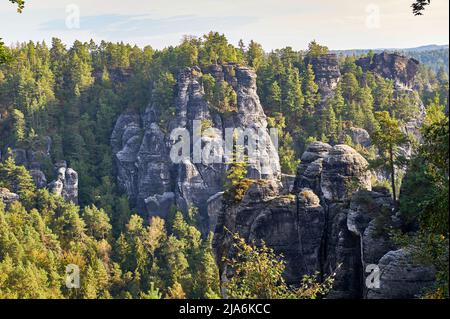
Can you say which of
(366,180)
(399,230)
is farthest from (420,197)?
(366,180)

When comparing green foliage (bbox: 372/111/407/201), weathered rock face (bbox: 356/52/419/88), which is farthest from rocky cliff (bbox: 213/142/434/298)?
weathered rock face (bbox: 356/52/419/88)

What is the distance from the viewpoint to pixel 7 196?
6097cm

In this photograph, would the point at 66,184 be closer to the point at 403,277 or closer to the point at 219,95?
the point at 219,95

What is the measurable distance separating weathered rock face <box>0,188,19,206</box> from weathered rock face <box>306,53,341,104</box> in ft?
150

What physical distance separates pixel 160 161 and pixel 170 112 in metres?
6.91

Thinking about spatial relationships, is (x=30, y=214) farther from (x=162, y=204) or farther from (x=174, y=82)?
(x=174, y=82)

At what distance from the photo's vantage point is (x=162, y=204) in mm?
71312

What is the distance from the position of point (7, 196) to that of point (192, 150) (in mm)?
23961

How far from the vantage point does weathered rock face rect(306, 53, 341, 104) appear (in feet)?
269

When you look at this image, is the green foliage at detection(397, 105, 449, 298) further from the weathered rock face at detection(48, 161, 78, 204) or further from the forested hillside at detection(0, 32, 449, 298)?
the weathered rock face at detection(48, 161, 78, 204)

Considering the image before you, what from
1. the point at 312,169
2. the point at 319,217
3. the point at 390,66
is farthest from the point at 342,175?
the point at 390,66

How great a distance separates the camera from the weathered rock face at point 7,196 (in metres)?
60.6

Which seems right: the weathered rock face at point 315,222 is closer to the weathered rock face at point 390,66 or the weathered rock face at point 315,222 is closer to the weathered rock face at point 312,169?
the weathered rock face at point 312,169
